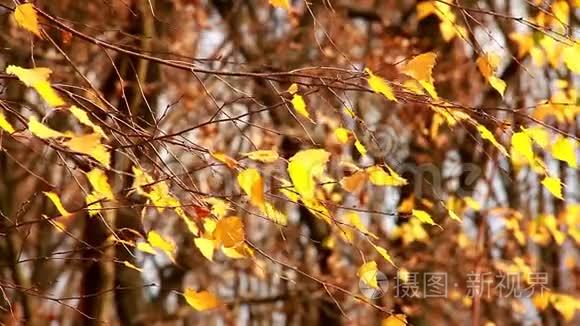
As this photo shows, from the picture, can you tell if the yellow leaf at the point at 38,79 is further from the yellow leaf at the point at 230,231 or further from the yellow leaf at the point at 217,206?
the yellow leaf at the point at 217,206

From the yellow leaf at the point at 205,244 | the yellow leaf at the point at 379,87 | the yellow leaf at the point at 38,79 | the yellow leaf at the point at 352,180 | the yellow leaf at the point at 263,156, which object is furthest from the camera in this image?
the yellow leaf at the point at 205,244

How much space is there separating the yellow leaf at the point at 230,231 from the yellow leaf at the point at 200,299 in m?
0.26

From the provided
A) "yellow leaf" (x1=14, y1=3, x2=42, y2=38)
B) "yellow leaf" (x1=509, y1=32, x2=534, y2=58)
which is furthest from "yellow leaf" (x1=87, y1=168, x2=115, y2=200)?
"yellow leaf" (x1=509, y1=32, x2=534, y2=58)

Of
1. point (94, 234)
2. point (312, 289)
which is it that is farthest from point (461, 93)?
point (94, 234)

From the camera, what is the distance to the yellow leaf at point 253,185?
1760 millimetres

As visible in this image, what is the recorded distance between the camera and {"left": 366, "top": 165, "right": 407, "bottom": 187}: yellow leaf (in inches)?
80.7

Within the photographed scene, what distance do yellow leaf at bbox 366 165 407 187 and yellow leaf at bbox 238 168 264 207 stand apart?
0.35m

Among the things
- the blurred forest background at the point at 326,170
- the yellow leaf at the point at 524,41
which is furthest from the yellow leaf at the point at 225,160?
the yellow leaf at the point at 524,41

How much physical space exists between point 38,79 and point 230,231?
1.53ft

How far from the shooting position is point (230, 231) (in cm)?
190

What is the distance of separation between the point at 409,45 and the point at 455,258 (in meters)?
1.25

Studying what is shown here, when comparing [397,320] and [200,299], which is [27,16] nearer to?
[200,299]

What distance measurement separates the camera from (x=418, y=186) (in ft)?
16.4

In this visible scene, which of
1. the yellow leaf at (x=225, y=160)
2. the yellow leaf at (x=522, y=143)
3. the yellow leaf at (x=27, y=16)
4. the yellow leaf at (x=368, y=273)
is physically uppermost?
the yellow leaf at (x=27, y=16)
